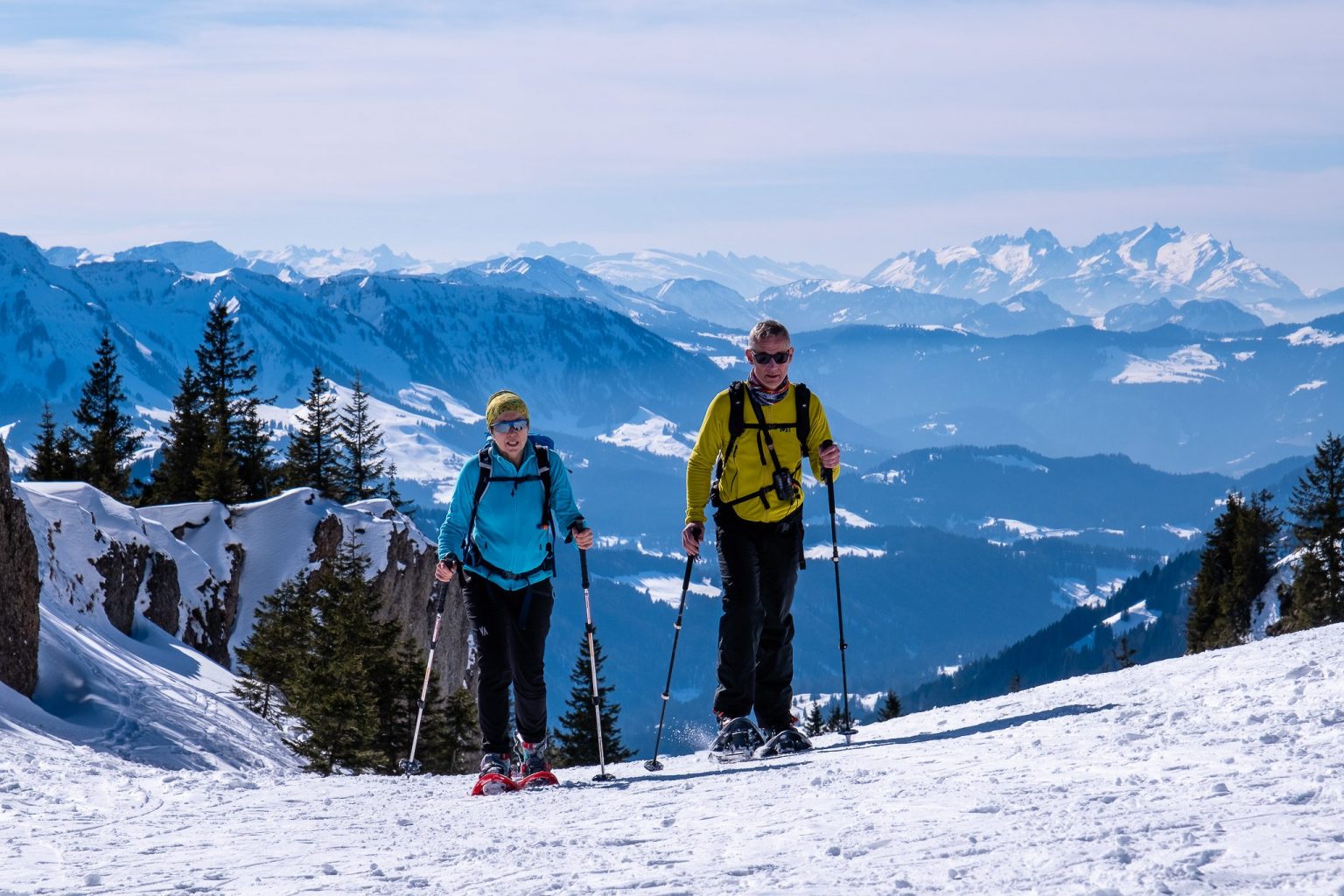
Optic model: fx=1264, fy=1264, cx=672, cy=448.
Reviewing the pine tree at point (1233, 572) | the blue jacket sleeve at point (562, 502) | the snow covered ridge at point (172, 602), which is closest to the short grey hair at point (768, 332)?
the blue jacket sleeve at point (562, 502)

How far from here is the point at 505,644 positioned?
10.3 meters

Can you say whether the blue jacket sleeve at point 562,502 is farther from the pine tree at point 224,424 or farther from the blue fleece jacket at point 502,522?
the pine tree at point 224,424

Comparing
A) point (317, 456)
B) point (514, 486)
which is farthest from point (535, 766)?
point (317, 456)

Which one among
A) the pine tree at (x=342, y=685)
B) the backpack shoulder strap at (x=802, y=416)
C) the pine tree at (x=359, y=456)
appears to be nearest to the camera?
the backpack shoulder strap at (x=802, y=416)

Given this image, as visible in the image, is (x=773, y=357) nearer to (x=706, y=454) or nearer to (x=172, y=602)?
(x=706, y=454)

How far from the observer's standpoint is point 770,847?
21.6ft

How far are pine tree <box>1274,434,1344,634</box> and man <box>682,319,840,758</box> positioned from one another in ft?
140

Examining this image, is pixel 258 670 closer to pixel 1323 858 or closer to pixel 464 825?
pixel 464 825

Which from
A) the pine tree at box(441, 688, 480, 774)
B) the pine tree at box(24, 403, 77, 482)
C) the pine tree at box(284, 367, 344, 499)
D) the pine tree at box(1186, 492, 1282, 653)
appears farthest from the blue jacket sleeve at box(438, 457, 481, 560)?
the pine tree at box(1186, 492, 1282, 653)

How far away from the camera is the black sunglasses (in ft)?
33.5

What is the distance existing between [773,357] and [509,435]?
2.20 metres

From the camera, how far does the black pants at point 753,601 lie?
10.5m

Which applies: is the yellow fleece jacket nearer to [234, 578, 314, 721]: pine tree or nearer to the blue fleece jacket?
the blue fleece jacket

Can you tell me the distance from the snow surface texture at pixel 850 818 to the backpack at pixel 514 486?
70.5 inches
